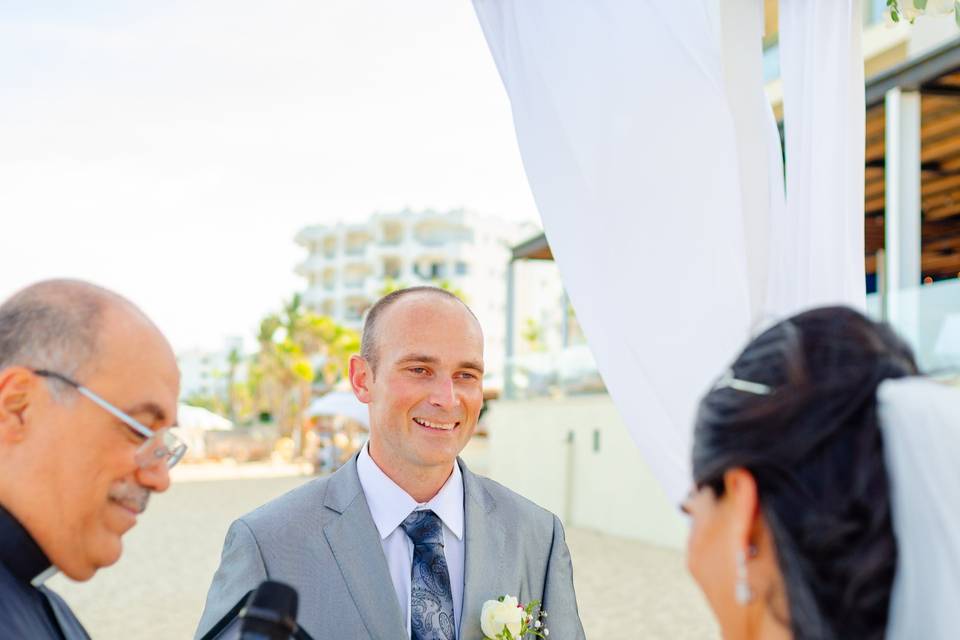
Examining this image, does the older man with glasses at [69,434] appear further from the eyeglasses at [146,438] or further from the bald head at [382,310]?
the bald head at [382,310]

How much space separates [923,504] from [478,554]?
1.80 metres

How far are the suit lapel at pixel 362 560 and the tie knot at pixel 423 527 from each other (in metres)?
0.13

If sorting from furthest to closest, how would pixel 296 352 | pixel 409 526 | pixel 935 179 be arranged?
pixel 296 352, pixel 935 179, pixel 409 526

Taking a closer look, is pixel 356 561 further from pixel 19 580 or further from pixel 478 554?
pixel 19 580

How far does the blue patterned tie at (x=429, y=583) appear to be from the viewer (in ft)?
9.66

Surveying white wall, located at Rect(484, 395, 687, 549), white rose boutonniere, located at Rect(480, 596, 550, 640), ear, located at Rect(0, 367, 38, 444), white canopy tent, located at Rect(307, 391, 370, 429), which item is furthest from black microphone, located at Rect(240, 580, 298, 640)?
white canopy tent, located at Rect(307, 391, 370, 429)

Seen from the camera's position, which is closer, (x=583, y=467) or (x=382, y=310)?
(x=382, y=310)

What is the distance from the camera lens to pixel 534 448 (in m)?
24.7

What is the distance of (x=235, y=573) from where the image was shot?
2.90m

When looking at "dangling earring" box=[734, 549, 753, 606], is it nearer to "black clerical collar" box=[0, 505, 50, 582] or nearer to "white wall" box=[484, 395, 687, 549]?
"black clerical collar" box=[0, 505, 50, 582]

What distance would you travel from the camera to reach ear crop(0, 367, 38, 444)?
70.1 inches

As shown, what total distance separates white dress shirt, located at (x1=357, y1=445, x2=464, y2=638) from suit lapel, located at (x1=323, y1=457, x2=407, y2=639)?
0.21ft

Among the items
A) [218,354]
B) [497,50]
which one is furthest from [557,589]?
[218,354]

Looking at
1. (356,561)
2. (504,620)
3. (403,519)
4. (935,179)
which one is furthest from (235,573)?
(935,179)
